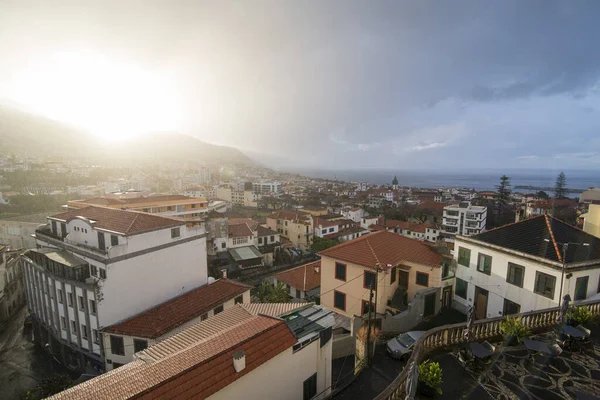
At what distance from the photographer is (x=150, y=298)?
20391 mm

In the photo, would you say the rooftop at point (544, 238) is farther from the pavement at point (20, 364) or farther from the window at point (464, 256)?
the pavement at point (20, 364)

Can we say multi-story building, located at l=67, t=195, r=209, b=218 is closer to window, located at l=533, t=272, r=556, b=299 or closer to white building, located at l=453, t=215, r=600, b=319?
white building, located at l=453, t=215, r=600, b=319

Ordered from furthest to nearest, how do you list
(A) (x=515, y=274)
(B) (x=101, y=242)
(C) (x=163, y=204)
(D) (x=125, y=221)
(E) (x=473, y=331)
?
(C) (x=163, y=204) < (D) (x=125, y=221) < (B) (x=101, y=242) < (A) (x=515, y=274) < (E) (x=473, y=331)

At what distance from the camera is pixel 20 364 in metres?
23.2

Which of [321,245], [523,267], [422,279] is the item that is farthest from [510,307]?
[321,245]

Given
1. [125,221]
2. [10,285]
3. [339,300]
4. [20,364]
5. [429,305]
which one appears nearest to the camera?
[429,305]

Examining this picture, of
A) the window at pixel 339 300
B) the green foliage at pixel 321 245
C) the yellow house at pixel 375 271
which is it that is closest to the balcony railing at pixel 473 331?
the yellow house at pixel 375 271

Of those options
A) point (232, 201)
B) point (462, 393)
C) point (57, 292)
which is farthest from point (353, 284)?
point (232, 201)

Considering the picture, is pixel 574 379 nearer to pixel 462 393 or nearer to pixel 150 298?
pixel 462 393

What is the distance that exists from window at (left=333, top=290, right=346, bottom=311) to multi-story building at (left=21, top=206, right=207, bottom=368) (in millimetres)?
10669

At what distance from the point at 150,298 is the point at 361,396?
1559cm

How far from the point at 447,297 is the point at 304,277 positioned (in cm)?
1360

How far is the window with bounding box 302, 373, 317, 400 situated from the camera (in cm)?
1059

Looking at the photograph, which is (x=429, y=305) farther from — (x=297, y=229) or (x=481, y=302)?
(x=297, y=229)
